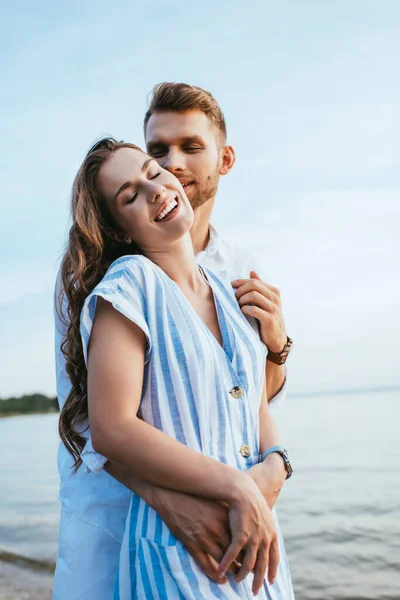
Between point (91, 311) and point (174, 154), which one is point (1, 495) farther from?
point (91, 311)

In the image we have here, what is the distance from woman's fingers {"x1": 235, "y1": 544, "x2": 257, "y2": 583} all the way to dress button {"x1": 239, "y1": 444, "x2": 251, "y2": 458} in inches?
10.0

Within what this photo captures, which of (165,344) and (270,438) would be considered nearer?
(165,344)

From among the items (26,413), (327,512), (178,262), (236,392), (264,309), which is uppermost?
(178,262)

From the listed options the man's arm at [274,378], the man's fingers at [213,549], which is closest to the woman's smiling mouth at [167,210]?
the man's arm at [274,378]

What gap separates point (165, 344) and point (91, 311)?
0.65 feet

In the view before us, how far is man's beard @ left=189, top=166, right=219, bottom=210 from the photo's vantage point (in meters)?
3.16

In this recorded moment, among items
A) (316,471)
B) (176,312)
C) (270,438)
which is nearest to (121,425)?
(176,312)

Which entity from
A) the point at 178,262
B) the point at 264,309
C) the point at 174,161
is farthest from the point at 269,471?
the point at 174,161

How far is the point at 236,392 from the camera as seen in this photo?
173 centimetres

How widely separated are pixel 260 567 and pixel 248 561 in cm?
6

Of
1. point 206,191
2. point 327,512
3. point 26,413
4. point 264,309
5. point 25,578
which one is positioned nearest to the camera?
point 264,309

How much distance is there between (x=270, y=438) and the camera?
73.2 inches

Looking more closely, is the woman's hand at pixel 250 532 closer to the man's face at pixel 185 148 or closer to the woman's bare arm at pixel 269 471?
the woman's bare arm at pixel 269 471

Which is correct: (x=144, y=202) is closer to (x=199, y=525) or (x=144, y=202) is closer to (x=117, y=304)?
(x=117, y=304)
